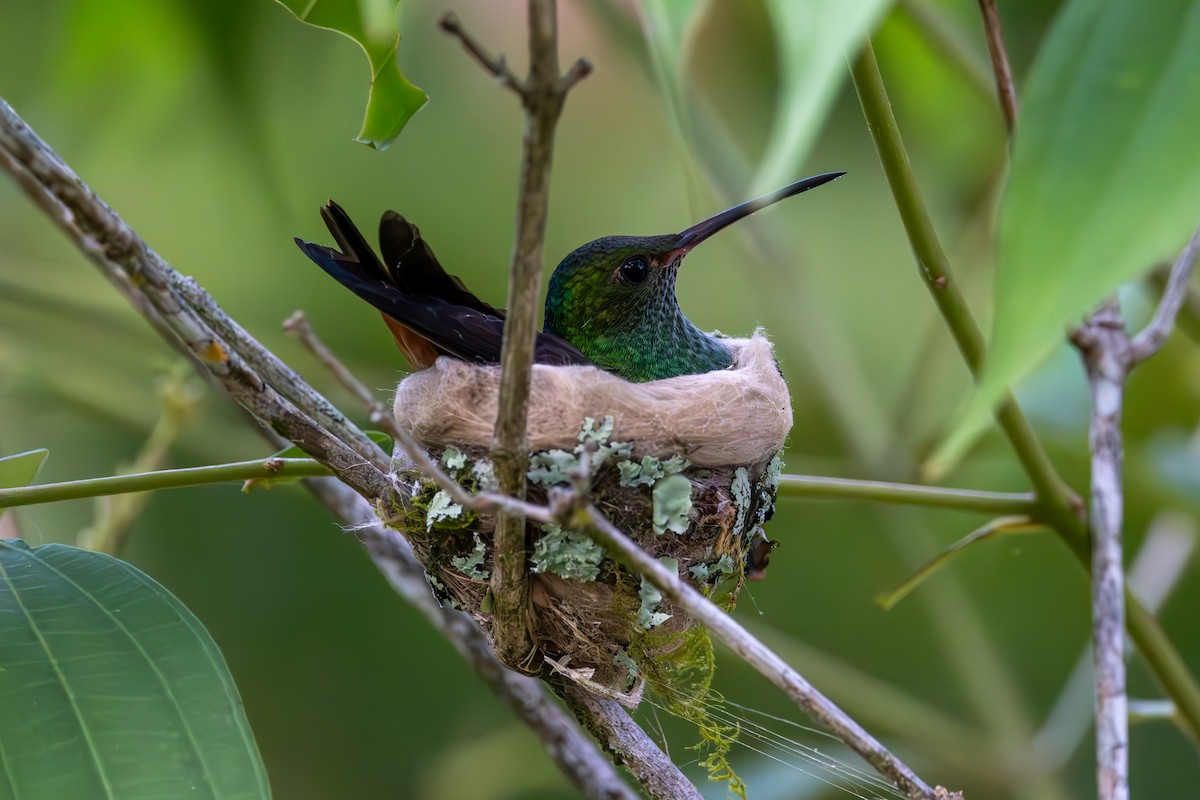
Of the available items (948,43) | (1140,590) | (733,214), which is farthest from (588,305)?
(1140,590)

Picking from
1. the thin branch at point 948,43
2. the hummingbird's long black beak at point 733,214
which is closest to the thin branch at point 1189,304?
the thin branch at point 948,43

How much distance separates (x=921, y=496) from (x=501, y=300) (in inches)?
102

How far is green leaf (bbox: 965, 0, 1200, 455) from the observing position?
0.45m

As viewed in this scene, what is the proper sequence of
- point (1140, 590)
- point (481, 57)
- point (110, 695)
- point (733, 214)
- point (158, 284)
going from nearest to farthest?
point (481, 57), point (158, 284), point (110, 695), point (733, 214), point (1140, 590)

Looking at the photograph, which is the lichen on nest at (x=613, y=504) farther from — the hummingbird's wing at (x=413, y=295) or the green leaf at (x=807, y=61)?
the green leaf at (x=807, y=61)

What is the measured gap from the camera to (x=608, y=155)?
3.92 meters

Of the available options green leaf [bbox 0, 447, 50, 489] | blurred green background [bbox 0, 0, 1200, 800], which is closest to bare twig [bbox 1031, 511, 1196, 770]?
blurred green background [bbox 0, 0, 1200, 800]

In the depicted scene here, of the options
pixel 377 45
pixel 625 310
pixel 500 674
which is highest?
pixel 377 45

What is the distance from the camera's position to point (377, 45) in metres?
0.88

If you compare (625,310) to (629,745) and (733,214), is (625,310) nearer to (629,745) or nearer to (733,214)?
(733,214)

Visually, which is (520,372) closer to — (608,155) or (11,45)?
(11,45)

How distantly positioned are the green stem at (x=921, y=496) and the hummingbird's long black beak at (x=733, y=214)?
40cm

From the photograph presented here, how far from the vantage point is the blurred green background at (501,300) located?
2.66 m

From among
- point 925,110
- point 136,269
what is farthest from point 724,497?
point 925,110
